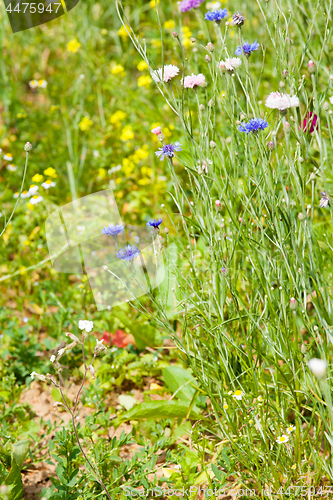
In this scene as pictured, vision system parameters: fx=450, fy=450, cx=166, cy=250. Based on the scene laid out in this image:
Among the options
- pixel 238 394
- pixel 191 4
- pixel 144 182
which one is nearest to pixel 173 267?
pixel 238 394

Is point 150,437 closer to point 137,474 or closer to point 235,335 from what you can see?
point 137,474

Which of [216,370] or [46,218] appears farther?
[46,218]

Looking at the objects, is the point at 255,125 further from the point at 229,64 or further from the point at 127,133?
the point at 127,133

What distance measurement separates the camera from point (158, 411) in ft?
4.64

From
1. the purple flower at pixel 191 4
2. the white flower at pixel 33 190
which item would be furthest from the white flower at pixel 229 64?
the white flower at pixel 33 190

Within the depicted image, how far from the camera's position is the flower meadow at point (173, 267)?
1.16 metres

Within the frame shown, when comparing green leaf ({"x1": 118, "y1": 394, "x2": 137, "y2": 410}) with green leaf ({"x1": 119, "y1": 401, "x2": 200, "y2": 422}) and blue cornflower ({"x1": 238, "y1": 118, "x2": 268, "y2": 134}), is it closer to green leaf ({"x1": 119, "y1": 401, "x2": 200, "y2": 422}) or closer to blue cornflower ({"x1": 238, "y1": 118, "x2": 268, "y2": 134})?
green leaf ({"x1": 119, "y1": 401, "x2": 200, "y2": 422})

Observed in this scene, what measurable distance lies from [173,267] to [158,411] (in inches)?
18.0

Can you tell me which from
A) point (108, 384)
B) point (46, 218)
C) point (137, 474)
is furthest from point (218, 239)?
point (46, 218)

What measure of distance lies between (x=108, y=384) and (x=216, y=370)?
1.94ft

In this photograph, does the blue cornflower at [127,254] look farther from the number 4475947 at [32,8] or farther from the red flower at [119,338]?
the number 4475947 at [32,8]

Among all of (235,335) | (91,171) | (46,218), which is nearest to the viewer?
(235,335)

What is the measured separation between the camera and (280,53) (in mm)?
1206

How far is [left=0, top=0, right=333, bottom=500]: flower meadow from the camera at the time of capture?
1.16 m
